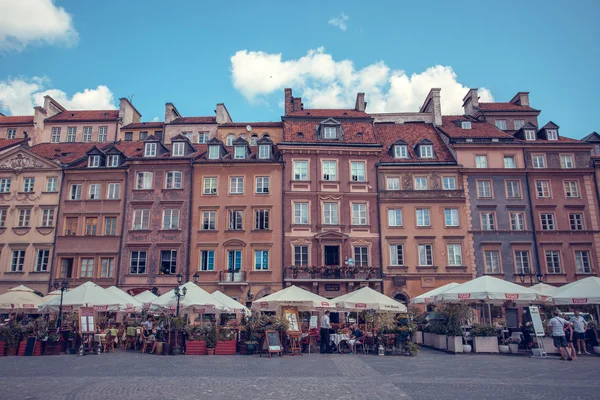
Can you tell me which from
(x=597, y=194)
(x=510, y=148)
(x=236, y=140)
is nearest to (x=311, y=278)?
(x=236, y=140)

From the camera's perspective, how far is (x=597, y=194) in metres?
35.1

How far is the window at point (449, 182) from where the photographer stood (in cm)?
3503

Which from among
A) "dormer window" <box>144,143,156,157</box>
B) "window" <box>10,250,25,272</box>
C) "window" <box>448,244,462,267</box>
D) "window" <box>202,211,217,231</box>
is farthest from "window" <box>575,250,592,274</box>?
"window" <box>10,250,25,272</box>

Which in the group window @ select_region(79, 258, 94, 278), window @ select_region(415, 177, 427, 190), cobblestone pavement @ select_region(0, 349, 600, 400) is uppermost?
window @ select_region(415, 177, 427, 190)

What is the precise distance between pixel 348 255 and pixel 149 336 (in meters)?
15.4

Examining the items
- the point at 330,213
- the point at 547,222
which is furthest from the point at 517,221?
the point at 330,213

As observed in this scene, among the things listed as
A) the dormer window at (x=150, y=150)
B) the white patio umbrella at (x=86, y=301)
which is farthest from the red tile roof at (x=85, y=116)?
the white patio umbrella at (x=86, y=301)

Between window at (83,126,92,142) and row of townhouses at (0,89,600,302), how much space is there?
4.70m

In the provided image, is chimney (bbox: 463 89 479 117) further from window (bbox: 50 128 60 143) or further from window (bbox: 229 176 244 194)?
window (bbox: 50 128 60 143)

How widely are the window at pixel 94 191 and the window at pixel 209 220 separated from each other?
797 cm

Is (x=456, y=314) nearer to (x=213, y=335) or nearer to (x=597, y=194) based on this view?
(x=213, y=335)

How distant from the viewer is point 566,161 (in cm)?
3594

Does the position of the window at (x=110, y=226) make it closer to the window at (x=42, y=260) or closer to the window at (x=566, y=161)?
the window at (x=42, y=260)

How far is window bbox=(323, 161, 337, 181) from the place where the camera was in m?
35.0
